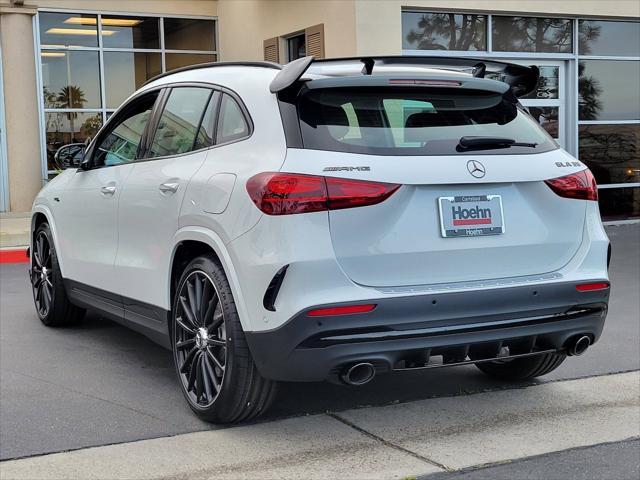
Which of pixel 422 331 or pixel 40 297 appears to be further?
pixel 40 297

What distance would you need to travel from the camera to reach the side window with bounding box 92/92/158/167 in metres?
5.45

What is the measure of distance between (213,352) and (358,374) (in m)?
0.84

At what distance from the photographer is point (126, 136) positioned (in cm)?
565

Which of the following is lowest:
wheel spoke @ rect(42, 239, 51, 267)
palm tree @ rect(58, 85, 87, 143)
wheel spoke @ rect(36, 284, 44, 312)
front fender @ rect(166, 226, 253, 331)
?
wheel spoke @ rect(36, 284, 44, 312)

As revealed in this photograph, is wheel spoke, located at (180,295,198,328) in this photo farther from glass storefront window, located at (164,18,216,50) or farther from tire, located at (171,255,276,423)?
glass storefront window, located at (164,18,216,50)

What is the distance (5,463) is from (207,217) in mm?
1451

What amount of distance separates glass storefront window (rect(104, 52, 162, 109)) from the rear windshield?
13.8 metres

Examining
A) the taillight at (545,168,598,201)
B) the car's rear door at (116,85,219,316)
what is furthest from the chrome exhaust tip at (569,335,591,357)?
the car's rear door at (116,85,219,316)

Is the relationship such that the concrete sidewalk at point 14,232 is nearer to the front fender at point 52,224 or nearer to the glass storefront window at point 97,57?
the glass storefront window at point 97,57


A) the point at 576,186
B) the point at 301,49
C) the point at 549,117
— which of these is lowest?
the point at 576,186

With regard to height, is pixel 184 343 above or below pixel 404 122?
below

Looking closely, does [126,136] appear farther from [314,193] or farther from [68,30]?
[68,30]

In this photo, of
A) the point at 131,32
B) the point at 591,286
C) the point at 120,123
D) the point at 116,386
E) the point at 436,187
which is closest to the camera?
the point at 436,187

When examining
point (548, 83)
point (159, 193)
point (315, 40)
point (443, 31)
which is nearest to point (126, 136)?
point (159, 193)
